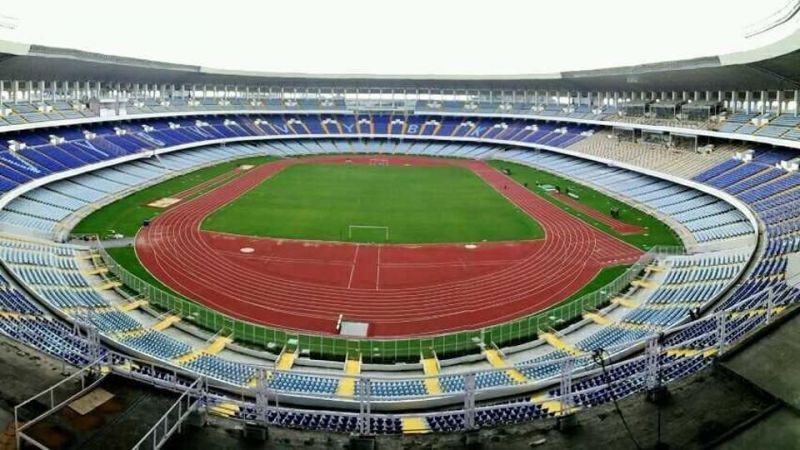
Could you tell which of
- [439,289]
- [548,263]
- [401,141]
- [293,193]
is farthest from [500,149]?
[439,289]

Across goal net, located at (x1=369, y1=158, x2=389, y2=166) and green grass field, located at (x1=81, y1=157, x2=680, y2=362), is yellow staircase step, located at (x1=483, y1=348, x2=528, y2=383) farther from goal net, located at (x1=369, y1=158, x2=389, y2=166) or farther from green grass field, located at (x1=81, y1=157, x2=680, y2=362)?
goal net, located at (x1=369, y1=158, x2=389, y2=166)

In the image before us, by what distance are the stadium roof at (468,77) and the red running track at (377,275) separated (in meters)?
13.5

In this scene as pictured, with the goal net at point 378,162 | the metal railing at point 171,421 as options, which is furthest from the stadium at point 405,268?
the goal net at point 378,162

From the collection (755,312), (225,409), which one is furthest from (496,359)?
(225,409)

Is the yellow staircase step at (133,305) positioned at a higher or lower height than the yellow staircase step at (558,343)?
higher

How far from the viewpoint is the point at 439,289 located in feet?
88.0

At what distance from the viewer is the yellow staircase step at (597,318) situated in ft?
74.9

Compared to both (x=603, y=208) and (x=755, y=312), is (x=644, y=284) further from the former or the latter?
(x=603, y=208)

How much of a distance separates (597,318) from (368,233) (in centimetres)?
1617

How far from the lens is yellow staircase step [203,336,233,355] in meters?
20.4

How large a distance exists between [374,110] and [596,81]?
102 ft

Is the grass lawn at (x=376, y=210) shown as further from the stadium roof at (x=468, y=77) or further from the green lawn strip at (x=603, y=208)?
the stadium roof at (x=468, y=77)

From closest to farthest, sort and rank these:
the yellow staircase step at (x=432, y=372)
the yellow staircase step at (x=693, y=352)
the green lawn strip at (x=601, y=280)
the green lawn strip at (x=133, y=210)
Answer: the yellow staircase step at (x=693, y=352)
the yellow staircase step at (x=432, y=372)
the green lawn strip at (x=601, y=280)
the green lawn strip at (x=133, y=210)

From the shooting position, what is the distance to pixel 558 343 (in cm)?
2127
